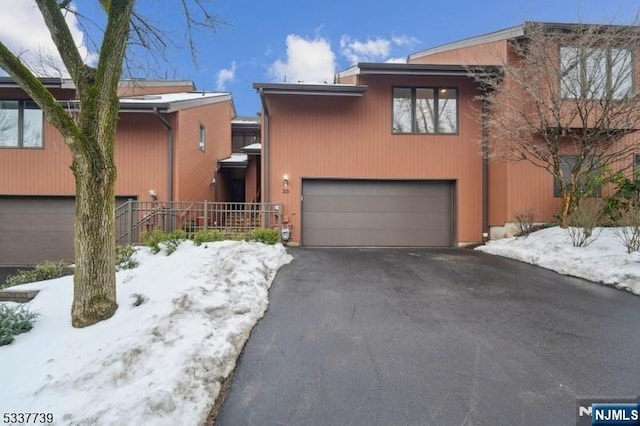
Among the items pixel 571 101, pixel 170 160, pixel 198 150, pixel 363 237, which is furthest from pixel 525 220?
pixel 198 150

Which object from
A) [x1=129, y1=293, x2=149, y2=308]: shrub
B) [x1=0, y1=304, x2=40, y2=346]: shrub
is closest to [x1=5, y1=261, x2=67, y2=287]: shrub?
[x1=0, y1=304, x2=40, y2=346]: shrub

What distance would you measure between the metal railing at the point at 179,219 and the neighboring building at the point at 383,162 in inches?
30.9

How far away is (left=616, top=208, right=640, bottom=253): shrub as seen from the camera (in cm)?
629

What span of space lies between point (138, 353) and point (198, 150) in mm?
10437

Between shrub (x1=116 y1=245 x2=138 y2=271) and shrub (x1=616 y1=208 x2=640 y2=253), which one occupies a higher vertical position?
shrub (x1=616 y1=208 x2=640 y2=253)

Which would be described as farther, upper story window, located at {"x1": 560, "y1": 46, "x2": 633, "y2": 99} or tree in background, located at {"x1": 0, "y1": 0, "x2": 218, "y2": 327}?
upper story window, located at {"x1": 560, "y1": 46, "x2": 633, "y2": 99}

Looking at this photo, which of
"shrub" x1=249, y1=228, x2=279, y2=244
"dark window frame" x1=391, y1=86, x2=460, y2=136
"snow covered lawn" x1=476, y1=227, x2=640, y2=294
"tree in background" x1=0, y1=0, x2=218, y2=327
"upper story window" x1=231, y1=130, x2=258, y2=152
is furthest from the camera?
"upper story window" x1=231, y1=130, x2=258, y2=152

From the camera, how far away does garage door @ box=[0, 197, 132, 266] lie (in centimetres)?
989

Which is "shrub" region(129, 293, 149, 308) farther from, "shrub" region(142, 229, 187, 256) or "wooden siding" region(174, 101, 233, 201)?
"wooden siding" region(174, 101, 233, 201)

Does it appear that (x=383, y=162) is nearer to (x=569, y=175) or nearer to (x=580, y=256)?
(x=569, y=175)

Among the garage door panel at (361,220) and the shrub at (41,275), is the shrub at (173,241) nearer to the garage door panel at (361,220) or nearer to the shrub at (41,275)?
the shrub at (41,275)

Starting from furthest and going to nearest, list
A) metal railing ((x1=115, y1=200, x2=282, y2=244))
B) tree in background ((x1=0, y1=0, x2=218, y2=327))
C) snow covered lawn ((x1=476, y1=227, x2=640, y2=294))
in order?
metal railing ((x1=115, y1=200, x2=282, y2=244)) → snow covered lawn ((x1=476, y1=227, x2=640, y2=294)) → tree in background ((x1=0, y1=0, x2=218, y2=327))

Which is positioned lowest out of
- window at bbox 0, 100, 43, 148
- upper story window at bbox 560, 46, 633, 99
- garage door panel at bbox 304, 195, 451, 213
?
garage door panel at bbox 304, 195, 451, 213

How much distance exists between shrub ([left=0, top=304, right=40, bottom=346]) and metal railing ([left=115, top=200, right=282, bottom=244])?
4.84 m
